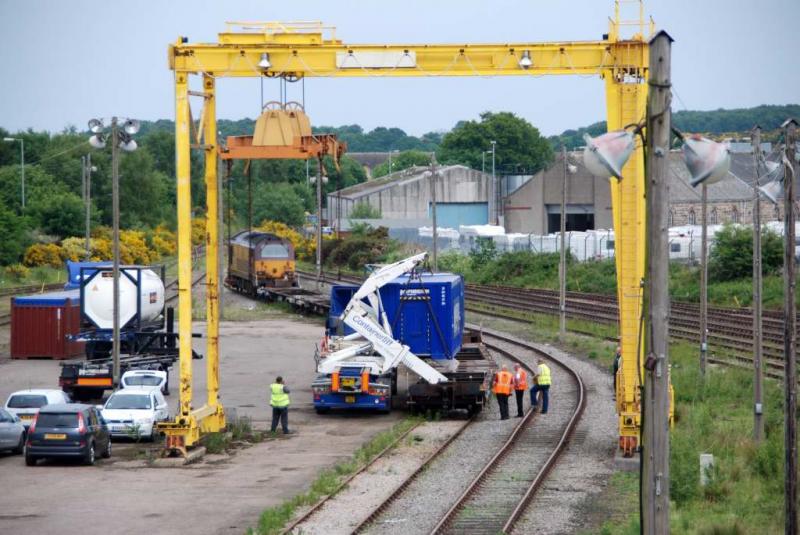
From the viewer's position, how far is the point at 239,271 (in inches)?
2975

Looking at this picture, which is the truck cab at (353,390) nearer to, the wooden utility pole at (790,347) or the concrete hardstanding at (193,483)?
the concrete hardstanding at (193,483)

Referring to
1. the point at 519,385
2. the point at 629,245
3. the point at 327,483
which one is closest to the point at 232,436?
the point at 327,483

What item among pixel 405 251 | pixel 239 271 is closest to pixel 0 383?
pixel 239 271

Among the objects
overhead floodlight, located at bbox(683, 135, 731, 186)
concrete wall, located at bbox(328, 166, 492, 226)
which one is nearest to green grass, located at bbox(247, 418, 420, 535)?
overhead floodlight, located at bbox(683, 135, 731, 186)

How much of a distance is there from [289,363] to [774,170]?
91.7 ft

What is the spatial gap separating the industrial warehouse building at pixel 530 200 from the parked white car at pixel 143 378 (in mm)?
37829

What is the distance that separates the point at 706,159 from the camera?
1124 centimetres

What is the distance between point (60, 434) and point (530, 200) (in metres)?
84.4

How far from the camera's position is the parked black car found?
25.0 metres

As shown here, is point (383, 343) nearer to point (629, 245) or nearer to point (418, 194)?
point (629, 245)

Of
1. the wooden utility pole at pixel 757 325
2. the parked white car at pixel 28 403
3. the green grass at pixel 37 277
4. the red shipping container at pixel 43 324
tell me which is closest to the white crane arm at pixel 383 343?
the parked white car at pixel 28 403

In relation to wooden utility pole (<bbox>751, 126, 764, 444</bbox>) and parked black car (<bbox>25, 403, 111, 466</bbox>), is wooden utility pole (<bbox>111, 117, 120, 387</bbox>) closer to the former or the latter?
parked black car (<bbox>25, 403, 111, 466</bbox>)

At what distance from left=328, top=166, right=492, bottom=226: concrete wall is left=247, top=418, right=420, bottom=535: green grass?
299ft

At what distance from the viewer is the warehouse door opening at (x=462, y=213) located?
4850 inches
